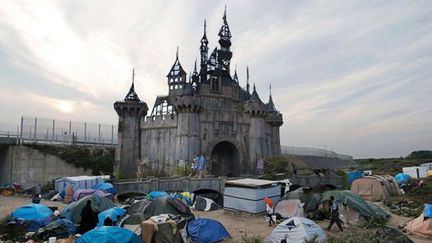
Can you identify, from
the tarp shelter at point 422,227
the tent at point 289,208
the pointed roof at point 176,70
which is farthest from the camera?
the pointed roof at point 176,70

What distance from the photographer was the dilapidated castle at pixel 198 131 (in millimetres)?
35625

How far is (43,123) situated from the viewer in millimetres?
35875

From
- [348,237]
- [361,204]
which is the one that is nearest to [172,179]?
[361,204]

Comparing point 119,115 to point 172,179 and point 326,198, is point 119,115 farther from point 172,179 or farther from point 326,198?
point 326,198

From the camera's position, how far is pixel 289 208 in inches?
764

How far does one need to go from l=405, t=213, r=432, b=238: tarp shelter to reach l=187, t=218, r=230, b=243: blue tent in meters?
9.07

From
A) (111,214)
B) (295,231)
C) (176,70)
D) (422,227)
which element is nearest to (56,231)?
(111,214)

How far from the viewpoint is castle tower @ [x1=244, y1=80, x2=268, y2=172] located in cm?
3809

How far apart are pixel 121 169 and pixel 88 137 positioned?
7.07m

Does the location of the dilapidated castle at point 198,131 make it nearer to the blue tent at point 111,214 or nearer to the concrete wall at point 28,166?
the concrete wall at point 28,166

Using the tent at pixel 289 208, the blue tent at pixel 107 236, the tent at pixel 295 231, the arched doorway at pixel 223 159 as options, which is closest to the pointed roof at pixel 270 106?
the arched doorway at pixel 223 159

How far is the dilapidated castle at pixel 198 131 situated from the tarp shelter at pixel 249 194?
43.2 ft

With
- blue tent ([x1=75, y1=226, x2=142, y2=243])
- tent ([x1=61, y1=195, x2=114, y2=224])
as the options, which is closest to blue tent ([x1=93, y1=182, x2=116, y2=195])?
tent ([x1=61, y1=195, x2=114, y2=224])

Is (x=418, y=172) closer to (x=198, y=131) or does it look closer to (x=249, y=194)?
(x=198, y=131)
